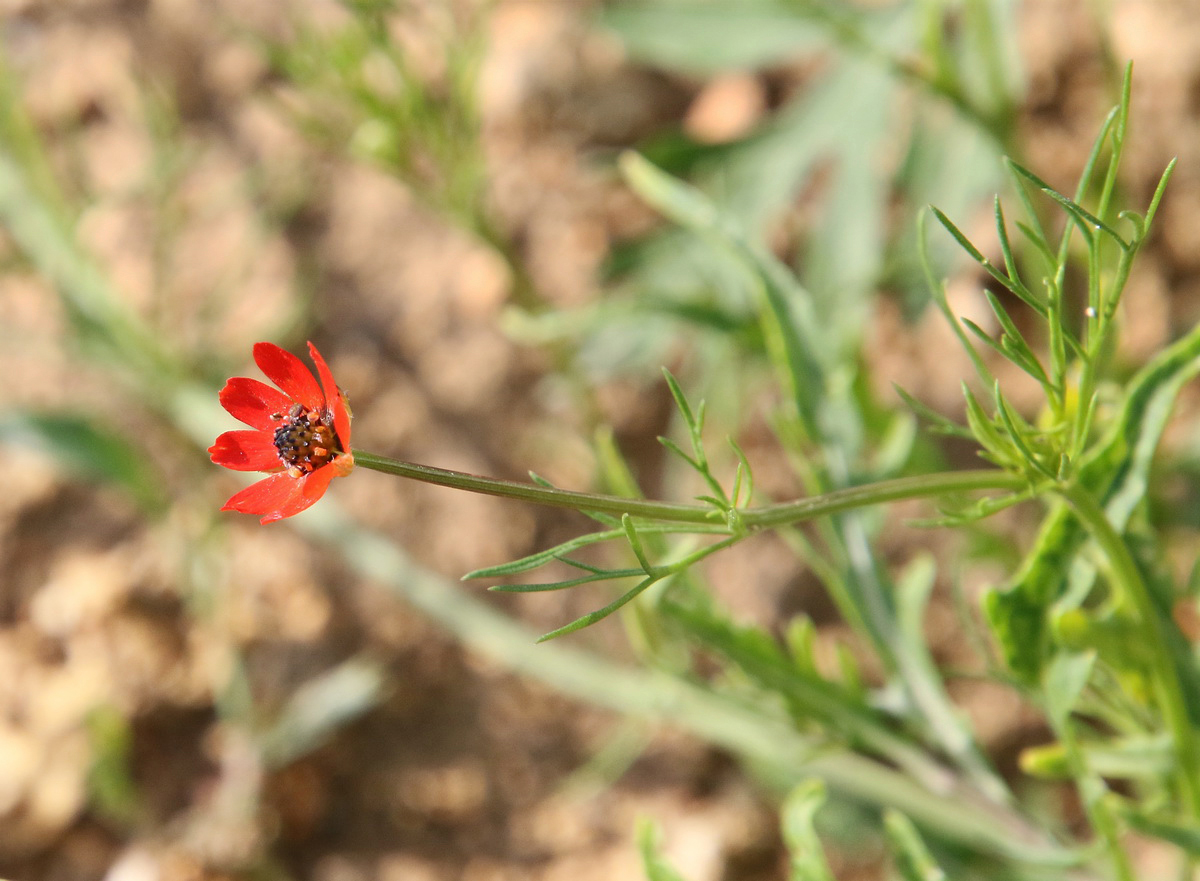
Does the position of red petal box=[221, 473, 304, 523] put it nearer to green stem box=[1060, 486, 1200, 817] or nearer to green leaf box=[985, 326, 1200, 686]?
green stem box=[1060, 486, 1200, 817]

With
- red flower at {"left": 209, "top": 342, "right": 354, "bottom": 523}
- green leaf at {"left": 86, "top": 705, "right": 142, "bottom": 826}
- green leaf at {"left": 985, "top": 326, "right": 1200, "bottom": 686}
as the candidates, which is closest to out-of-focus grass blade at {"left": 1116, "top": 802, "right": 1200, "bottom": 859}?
green leaf at {"left": 985, "top": 326, "right": 1200, "bottom": 686}

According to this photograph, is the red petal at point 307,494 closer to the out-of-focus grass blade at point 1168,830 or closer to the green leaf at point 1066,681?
the green leaf at point 1066,681

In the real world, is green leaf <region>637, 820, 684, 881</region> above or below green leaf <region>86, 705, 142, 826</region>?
above

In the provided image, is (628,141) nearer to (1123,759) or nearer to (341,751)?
(341,751)

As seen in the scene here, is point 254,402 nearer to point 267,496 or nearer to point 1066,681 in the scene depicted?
point 267,496

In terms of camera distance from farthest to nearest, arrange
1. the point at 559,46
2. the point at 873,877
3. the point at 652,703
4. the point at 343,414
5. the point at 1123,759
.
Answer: the point at 559,46
the point at 873,877
the point at 652,703
the point at 1123,759
the point at 343,414

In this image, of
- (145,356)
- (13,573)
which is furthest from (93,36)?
(13,573)
